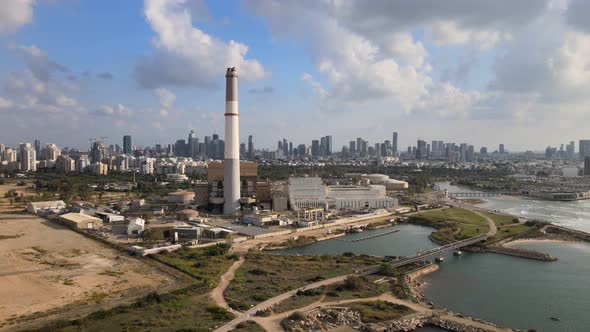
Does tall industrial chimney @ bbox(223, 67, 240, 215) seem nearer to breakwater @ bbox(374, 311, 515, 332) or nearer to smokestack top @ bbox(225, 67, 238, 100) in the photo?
smokestack top @ bbox(225, 67, 238, 100)

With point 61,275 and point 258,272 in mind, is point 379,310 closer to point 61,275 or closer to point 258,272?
point 258,272

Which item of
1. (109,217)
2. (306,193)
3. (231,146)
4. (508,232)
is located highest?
(231,146)

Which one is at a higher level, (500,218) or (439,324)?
(500,218)

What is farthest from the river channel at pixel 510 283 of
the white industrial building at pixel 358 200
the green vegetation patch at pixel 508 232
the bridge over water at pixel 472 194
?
the bridge over water at pixel 472 194

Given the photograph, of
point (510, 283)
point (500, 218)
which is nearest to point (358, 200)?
point (500, 218)

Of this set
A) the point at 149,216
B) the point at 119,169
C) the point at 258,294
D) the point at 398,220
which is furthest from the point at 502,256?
the point at 119,169

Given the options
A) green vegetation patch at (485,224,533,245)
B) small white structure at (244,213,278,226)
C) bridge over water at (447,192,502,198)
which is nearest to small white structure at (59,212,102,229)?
small white structure at (244,213,278,226)

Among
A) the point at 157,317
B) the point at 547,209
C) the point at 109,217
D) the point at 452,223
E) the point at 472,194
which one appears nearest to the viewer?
the point at 157,317
